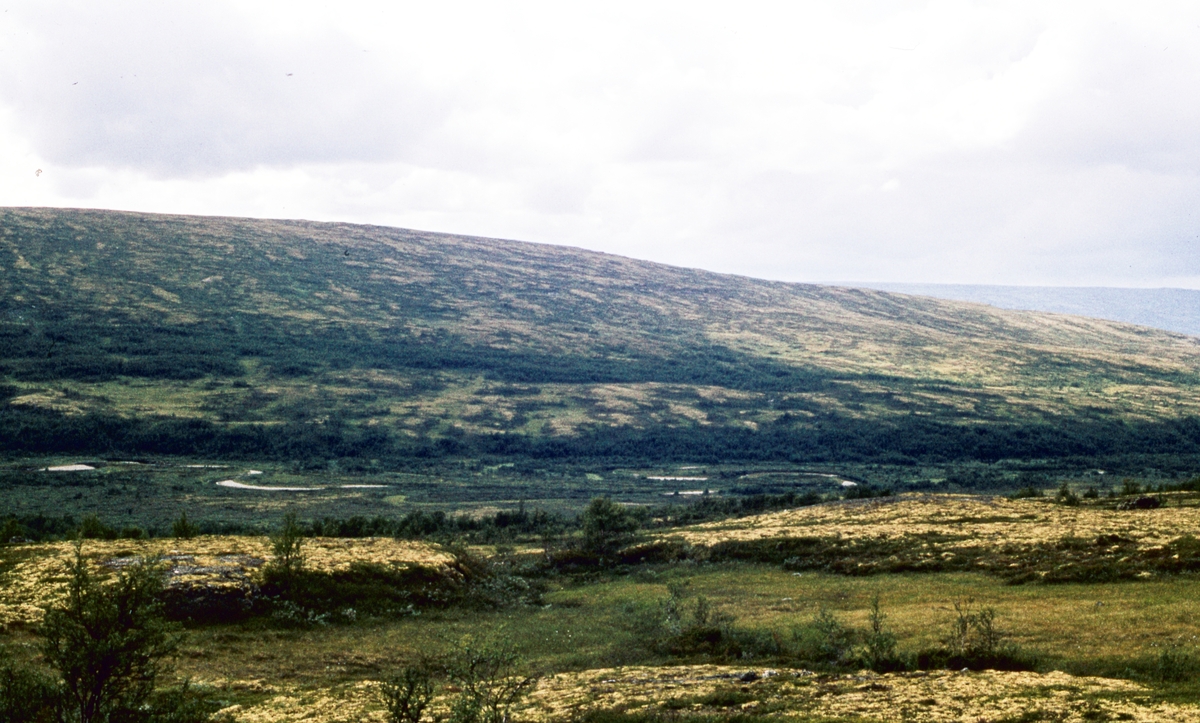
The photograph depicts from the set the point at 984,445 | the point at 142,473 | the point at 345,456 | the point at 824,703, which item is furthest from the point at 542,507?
the point at 984,445

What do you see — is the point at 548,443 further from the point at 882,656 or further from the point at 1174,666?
the point at 1174,666

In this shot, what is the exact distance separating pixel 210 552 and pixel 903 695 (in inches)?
1975

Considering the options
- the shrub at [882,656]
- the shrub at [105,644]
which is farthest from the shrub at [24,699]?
the shrub at [882,656]

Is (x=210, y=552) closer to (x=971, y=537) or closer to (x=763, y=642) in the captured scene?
(x=763, y=642)

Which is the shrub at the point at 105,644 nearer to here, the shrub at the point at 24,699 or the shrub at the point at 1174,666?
the shrub at the point at 24,699

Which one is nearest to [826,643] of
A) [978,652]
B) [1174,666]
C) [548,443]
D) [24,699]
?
[978,652]

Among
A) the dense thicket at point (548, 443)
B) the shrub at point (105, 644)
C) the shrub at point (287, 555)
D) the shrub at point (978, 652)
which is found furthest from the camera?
the dense thicket at point (548, 443)

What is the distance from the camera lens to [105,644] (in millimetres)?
21750

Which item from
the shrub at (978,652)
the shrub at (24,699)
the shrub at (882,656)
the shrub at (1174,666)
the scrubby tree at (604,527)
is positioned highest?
the shrub at (1174,666)

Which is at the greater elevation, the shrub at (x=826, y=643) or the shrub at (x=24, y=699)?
the shrub at (x=24, y=699)

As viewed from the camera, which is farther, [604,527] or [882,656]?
[604,527]

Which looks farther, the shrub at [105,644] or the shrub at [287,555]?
the shrub at [287,555]

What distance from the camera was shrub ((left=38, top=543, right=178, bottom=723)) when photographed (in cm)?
2166

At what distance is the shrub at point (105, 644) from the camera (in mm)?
21656
